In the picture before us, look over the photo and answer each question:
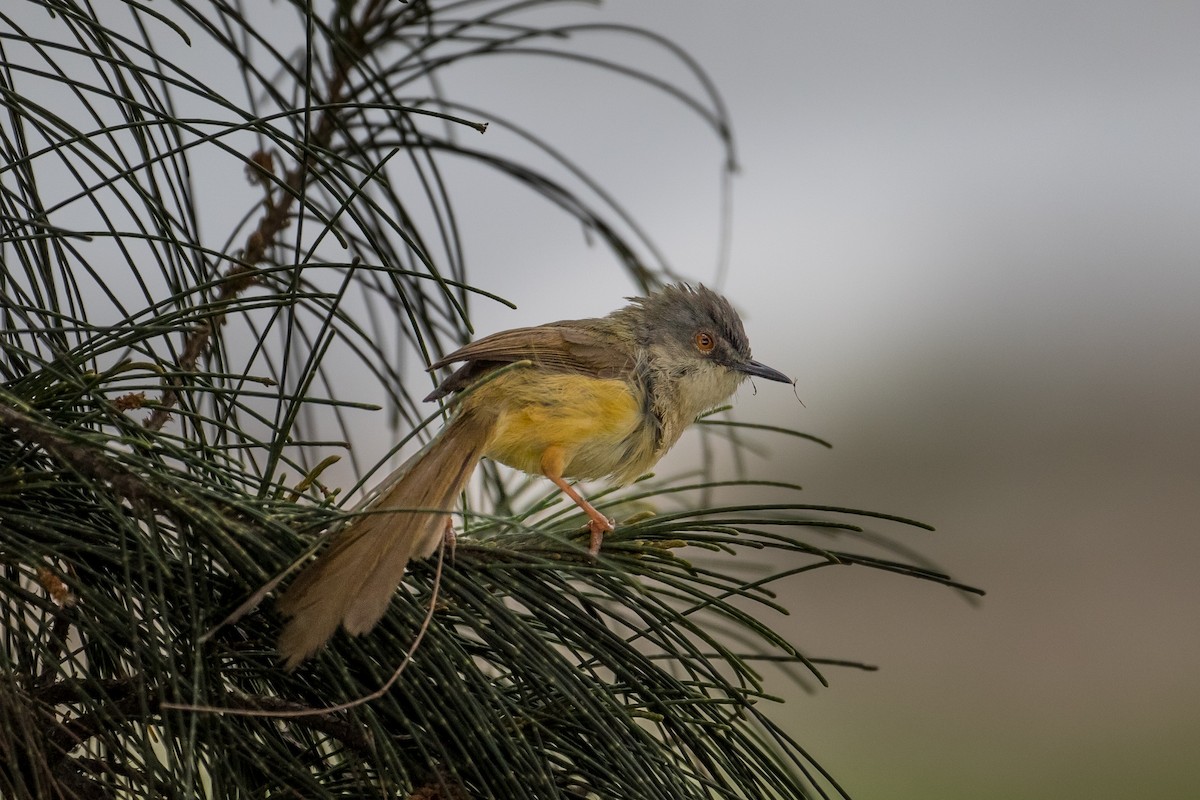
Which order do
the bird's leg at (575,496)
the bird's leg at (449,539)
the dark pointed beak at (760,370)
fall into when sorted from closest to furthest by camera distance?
1. the bird's leg at (449,539)
2. the bird's leg at (575,496)
3. the dark pointed beak at (760,370)

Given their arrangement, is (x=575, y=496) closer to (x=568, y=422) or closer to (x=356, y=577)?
(x=568, y=422)

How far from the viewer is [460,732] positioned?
2.61ft

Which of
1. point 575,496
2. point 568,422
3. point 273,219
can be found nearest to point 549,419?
point 568,422

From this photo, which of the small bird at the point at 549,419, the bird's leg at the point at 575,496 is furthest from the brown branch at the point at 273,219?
the bird's leg at the point at 575,496

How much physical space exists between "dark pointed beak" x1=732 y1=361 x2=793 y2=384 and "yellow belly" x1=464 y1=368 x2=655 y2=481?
0.26 m

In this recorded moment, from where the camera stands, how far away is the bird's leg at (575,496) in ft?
3.54

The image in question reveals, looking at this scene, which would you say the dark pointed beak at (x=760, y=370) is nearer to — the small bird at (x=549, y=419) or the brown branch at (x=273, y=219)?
the small bird at (x=549, y=419)

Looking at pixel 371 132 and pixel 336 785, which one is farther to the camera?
pixel 371 132

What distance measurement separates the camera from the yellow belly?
139cm

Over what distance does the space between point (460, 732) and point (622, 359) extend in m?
0.83

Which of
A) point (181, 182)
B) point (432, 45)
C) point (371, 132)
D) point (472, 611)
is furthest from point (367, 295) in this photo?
point (472, 611)

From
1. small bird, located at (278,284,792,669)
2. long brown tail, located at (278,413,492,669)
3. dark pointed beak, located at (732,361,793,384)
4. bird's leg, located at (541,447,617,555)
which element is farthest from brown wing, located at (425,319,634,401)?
long brown tail, located at (278,413,492,669)

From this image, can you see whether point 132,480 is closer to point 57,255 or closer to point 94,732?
point 94,732

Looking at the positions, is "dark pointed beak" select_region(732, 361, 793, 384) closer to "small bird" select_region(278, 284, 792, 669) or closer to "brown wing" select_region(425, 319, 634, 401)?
"small bird" select_region(278, 284, 792, 669)
